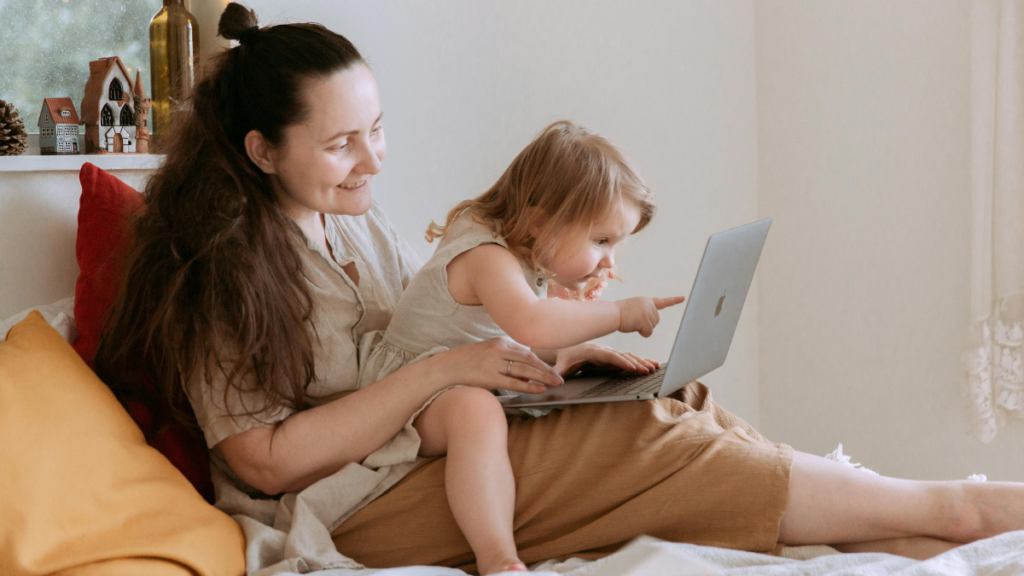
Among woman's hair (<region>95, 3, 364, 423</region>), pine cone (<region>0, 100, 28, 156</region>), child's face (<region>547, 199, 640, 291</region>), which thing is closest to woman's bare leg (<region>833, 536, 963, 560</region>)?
child's face (<region>547, 199, 640, 291</region>)

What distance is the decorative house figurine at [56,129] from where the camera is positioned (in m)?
1.49

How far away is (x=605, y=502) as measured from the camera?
1.21 meters

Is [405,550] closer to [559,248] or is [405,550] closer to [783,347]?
[559,248]

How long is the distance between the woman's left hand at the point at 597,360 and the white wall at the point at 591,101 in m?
0.74

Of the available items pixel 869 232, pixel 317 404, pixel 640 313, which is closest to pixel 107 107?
pixel 317 404

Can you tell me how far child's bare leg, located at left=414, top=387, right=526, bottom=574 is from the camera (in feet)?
3.68

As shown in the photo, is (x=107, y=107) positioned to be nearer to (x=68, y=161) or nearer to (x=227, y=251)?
(x=68, y=161)

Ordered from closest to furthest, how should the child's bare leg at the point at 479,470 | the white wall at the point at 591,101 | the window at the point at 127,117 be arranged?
the child's bare leg at the point at 479,470 → the window at the point at 127,117 → the white wall at the point at 591,101

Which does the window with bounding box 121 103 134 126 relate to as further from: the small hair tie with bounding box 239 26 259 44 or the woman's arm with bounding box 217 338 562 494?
the woman's arm with bounding box 217 338 562 494

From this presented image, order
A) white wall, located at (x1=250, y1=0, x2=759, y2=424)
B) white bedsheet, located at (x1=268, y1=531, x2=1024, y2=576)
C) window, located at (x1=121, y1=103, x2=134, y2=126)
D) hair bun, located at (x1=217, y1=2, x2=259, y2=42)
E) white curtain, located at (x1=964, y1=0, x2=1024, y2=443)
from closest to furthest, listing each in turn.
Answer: white bedsheet, located at (x1=268, y1=531, x2=1024, y2=576) < hair bun, located at (x1=217, y1=2, x2=259, y2=42) < window, located at (x1=121, y1=103, x2=134, y2=126) < white curtain, located at (x1=964, y1=0, x2=1024, y2=443) < white wall, located at (x1=250, y1=0, x2=759, y2=424)

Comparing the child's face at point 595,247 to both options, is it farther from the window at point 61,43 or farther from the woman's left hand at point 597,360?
the window at point 61,43

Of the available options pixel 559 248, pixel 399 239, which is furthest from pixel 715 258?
pixel 399 239

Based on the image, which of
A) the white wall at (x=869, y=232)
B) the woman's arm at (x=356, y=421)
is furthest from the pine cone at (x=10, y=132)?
the white wall at (x=869, y=232)

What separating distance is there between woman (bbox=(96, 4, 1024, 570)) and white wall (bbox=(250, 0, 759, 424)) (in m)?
0.62
